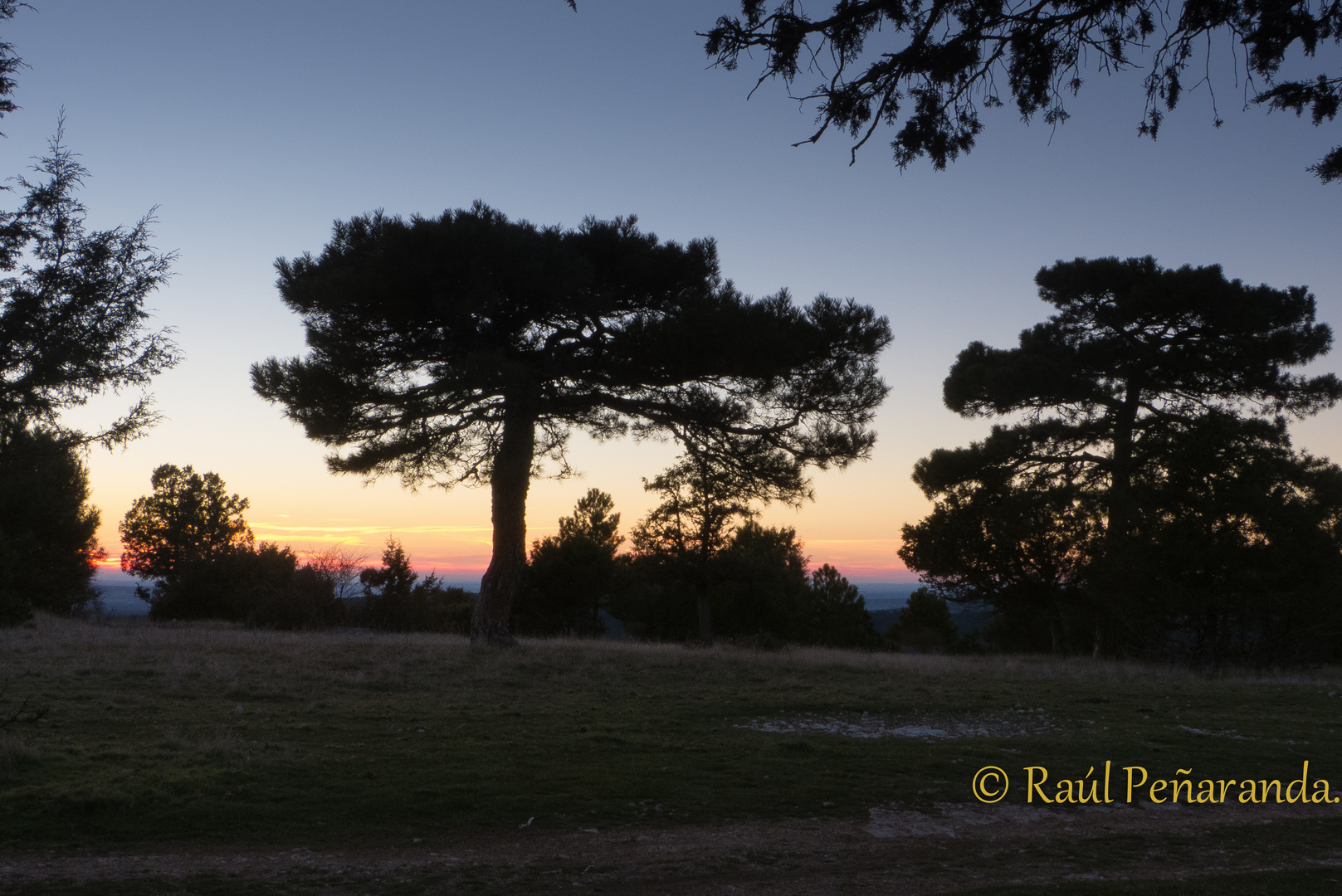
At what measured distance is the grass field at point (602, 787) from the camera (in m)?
4.79

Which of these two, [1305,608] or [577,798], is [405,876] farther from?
[1305,608]

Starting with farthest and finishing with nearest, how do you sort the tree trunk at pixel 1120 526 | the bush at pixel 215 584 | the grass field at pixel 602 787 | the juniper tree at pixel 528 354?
1. the bush at pixel 215 584
2. the tree trunk at pixel 1120 526
3. the juniper tree at pixel 528 354
4. the grass field at pixel 602 787

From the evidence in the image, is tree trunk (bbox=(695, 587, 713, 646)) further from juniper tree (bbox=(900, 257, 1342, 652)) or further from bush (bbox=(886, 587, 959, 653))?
bush (bbox=(886, 587, 959, 653))

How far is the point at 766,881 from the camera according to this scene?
4703 mm

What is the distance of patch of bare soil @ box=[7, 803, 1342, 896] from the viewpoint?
15.1ft

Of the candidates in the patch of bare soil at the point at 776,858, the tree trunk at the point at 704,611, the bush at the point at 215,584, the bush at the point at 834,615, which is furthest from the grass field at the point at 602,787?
the bush at the point at 834,615

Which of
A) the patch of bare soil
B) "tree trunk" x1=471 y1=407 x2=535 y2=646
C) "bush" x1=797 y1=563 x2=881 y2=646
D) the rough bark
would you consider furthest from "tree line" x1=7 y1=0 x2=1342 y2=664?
"bush" x1=797 y1=563 x2=881 y2=646

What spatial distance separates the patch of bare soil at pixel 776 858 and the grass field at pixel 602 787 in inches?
0.8

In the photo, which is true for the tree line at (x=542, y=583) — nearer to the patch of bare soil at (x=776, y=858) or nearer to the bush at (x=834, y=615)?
the bush at (x=834, y=615)

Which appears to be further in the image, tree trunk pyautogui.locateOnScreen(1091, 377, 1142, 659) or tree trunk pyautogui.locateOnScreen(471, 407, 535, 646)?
tree trunk pyautogui.locateOnScreen(1091, 377, 1142, 659)

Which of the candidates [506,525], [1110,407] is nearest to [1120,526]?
[1110,407]

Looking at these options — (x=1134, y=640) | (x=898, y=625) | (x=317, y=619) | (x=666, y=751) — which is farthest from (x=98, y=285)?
(x=898, y=625)

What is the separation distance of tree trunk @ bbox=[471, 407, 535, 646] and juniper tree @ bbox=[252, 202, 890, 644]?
0.12ft

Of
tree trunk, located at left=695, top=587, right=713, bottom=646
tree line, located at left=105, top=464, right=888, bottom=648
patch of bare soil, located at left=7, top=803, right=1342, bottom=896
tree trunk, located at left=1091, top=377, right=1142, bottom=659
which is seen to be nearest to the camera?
patch of bare soil, located at left=7, top=803, right=1342, bottom=896
